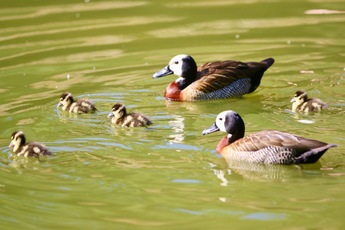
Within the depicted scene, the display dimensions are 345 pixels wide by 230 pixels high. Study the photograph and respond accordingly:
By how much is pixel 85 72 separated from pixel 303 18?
4.17 meters

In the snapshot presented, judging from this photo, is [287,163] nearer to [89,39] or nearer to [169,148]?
[169,148]

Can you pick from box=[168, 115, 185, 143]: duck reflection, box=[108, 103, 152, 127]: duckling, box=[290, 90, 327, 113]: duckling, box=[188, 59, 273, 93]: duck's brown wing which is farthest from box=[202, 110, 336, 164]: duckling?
box=[188, 59, 273, 93]: duck's brown wing

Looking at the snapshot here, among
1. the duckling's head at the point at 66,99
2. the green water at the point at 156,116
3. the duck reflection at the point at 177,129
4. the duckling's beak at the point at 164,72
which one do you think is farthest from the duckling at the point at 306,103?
the duckling's head at the point at 66,99

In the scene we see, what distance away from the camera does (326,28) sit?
47.8 ft

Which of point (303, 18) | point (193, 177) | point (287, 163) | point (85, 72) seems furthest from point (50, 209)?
point (303, 18)

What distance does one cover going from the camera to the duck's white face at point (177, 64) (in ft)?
39.5

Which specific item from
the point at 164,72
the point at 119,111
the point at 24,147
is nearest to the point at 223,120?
the point at 119,111

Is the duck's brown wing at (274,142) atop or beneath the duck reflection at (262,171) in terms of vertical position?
atop

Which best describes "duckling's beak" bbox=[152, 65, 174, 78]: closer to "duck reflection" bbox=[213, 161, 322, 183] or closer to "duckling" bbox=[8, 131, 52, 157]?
"duckling" bbox=[8, 131, 52, 157]

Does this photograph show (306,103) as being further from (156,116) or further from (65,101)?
(65,101)

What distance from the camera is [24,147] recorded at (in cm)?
924

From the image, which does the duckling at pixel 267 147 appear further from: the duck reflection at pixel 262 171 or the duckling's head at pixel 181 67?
the duckling's head at pixel 181 67

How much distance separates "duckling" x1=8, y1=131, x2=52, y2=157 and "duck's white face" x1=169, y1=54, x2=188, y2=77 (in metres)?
3.16

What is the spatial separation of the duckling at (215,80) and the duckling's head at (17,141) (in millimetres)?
2849
